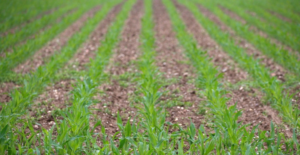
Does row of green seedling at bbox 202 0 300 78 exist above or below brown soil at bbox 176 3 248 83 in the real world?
above

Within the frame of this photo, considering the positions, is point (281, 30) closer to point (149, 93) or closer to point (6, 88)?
point (149, 93)

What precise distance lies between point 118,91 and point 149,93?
1.41m

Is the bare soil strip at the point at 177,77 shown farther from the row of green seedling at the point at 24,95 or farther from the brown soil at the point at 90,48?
the row of green seedling at the point at 24,95

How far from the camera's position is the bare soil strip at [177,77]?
4.35 m

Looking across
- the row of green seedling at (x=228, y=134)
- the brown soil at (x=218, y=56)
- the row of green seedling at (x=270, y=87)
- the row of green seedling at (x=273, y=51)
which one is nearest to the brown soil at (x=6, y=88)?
the row of green seedling at (x=228, y=134)

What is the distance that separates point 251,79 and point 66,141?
Result: 409 cm

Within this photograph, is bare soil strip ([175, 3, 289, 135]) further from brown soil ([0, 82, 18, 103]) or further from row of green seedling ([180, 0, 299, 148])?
brown soil ([0, 82, 18, 103])

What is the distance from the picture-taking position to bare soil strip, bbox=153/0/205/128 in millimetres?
4346

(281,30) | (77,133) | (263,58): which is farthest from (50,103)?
(281,30)

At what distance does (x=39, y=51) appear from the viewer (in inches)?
301

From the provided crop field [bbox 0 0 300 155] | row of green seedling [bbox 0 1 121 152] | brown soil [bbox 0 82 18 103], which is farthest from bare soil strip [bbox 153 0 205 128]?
brown soil [bbox 0 82 18 103]

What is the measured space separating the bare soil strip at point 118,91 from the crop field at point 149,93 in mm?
19

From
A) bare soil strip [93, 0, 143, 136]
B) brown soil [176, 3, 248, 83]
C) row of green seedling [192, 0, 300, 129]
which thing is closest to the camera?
row of green seedling [192, 0, 300, 129]

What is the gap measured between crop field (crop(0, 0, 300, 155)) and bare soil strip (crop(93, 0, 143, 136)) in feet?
0.06
